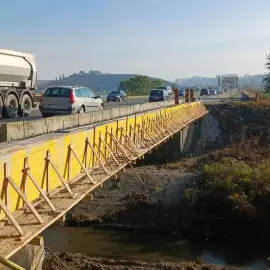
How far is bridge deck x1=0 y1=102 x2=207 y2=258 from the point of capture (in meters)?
6.22

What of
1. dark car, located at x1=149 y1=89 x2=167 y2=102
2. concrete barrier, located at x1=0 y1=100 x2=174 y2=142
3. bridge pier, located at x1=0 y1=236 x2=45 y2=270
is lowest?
bridge pier, located at x1=0 y1=236 x2=45 y2=270

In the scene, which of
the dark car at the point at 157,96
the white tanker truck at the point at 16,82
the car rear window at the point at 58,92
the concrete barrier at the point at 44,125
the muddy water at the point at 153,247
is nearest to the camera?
Answer: the concrete barrier at the point at 44,125

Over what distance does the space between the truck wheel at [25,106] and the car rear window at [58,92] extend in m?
1.06

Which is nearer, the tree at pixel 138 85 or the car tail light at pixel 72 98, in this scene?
the car tail light at pixel 72 98

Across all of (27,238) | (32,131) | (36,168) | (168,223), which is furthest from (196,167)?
(27,238)

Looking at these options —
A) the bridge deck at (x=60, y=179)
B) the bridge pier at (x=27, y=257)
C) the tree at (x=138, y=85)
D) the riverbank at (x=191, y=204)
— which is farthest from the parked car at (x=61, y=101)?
the tree at (x=138, y=85)

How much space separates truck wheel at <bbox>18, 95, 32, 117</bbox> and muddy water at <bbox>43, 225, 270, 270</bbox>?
524cm

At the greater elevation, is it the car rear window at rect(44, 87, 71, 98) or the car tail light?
the car rear window at rect(44, 87, 71, 98)

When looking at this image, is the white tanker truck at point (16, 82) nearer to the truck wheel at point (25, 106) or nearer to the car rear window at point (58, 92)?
the truck wheel at point (25, 106)

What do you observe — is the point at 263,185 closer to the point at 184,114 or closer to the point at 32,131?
the point at 184,114

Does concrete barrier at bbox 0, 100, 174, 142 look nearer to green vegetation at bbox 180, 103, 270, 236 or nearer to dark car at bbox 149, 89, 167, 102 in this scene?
green vegetation at bbox 180, 103, 270, 236

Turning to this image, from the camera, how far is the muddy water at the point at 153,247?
706 inches

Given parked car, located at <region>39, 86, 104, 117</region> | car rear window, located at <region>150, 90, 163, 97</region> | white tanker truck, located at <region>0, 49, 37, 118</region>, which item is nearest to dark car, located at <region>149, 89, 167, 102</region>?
car rear window, located at <region>150, 90, 163, 97</region>

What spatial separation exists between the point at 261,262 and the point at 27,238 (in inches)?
530
